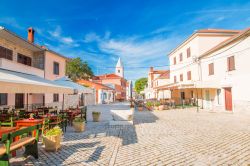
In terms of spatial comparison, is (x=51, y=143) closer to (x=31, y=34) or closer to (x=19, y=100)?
(x=19, y=100)

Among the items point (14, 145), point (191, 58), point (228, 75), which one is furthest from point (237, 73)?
point (14, 145)

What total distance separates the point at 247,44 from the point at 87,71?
105ft

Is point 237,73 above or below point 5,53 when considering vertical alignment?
below

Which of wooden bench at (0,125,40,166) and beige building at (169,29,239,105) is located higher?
beige building at (169,29,239,105)

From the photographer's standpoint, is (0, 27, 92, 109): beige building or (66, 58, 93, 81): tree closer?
(0, 27, 92, 109): beige building

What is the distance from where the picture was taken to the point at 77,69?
132 feet

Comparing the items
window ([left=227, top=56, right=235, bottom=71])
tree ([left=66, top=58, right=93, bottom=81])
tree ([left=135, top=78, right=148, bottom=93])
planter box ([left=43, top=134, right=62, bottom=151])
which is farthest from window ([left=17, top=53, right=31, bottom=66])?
tree ([left=135, top=78, right=148, bottom=93])

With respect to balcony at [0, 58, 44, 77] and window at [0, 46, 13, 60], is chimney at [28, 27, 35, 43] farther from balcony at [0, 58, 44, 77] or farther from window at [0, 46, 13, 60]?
window at [0, 46, 13, 60]

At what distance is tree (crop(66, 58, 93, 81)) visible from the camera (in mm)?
40062

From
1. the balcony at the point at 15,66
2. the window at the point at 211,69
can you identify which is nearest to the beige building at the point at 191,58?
the window at the point at 211,69

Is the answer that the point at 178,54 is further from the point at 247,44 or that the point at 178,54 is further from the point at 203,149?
the point at 203,149

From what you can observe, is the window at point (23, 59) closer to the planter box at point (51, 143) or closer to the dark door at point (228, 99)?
the planter box at point (51, 143)

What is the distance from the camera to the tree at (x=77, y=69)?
4006 centimetres

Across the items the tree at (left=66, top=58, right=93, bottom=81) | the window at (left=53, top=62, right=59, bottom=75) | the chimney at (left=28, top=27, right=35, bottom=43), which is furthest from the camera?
the tree at (left=66, top=58, right=93, bottom=81)
